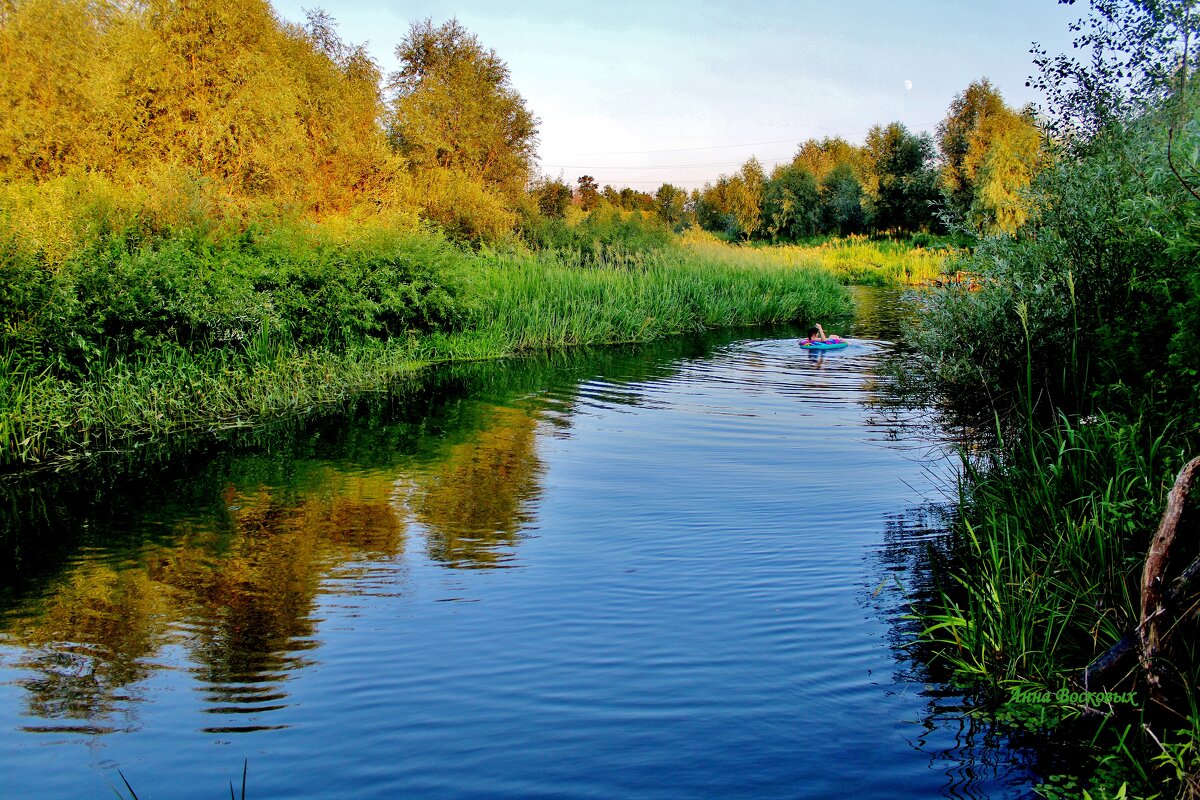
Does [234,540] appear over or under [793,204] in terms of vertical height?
under

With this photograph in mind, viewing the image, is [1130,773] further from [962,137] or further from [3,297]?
[962,137]

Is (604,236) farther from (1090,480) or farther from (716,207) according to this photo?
(716,207)

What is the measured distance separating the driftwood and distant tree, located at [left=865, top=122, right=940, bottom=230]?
49.2 metres

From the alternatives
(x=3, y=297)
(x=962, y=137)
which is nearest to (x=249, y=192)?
(x=3, y=297)

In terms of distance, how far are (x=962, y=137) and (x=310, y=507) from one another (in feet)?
157

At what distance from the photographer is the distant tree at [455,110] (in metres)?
36.9

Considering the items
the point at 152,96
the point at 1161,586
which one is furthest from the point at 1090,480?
the point at 152,96

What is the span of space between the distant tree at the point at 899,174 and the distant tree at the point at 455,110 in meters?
22.9

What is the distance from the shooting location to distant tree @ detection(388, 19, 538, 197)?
121 ft

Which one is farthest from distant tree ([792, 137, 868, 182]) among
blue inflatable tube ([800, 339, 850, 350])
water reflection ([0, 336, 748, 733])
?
water reflection ([0, 336, 748, 733])

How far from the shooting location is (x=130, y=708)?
4.48m

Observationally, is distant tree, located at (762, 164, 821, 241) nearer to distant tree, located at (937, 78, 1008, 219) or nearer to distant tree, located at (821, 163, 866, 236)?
distant tree, located at (821, 163, 866, 236)

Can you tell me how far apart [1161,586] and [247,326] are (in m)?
12.4

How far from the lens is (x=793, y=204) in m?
62.4
